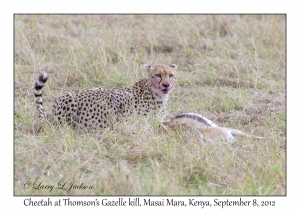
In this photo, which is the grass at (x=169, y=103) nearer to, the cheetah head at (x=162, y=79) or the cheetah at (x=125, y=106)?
the cheetah at (x=125, y=106)

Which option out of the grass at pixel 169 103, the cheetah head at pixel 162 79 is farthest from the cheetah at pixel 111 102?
the grass at pixel 169 103

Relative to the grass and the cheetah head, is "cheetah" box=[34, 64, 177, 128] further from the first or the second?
the grass

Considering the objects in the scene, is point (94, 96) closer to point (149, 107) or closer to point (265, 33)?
point (149, 107)

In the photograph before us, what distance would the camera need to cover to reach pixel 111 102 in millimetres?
5781

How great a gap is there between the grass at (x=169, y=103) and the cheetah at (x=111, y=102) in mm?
248

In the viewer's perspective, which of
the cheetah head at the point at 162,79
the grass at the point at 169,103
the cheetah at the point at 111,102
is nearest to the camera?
the grass at the point at 169,103

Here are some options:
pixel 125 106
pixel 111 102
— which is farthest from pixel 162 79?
pixel 111 102

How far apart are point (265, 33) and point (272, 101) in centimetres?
226

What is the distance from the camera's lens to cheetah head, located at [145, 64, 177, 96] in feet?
19.1

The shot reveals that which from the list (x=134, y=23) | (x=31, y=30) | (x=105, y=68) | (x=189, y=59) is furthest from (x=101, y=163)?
(x=134, y=23)

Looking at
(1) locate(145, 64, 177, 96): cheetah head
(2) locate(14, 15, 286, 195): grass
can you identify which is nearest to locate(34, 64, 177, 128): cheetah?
(1) locate(145, 64, 177, 96): cheetah head

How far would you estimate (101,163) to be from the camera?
4668mm

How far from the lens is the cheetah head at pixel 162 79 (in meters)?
5.83

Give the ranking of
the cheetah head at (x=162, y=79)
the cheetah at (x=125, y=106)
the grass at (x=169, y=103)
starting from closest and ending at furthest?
the grass at (x=169, y=103), the cheetah at (x=125, y=106), the cheetah head at (x=162, y=79)
